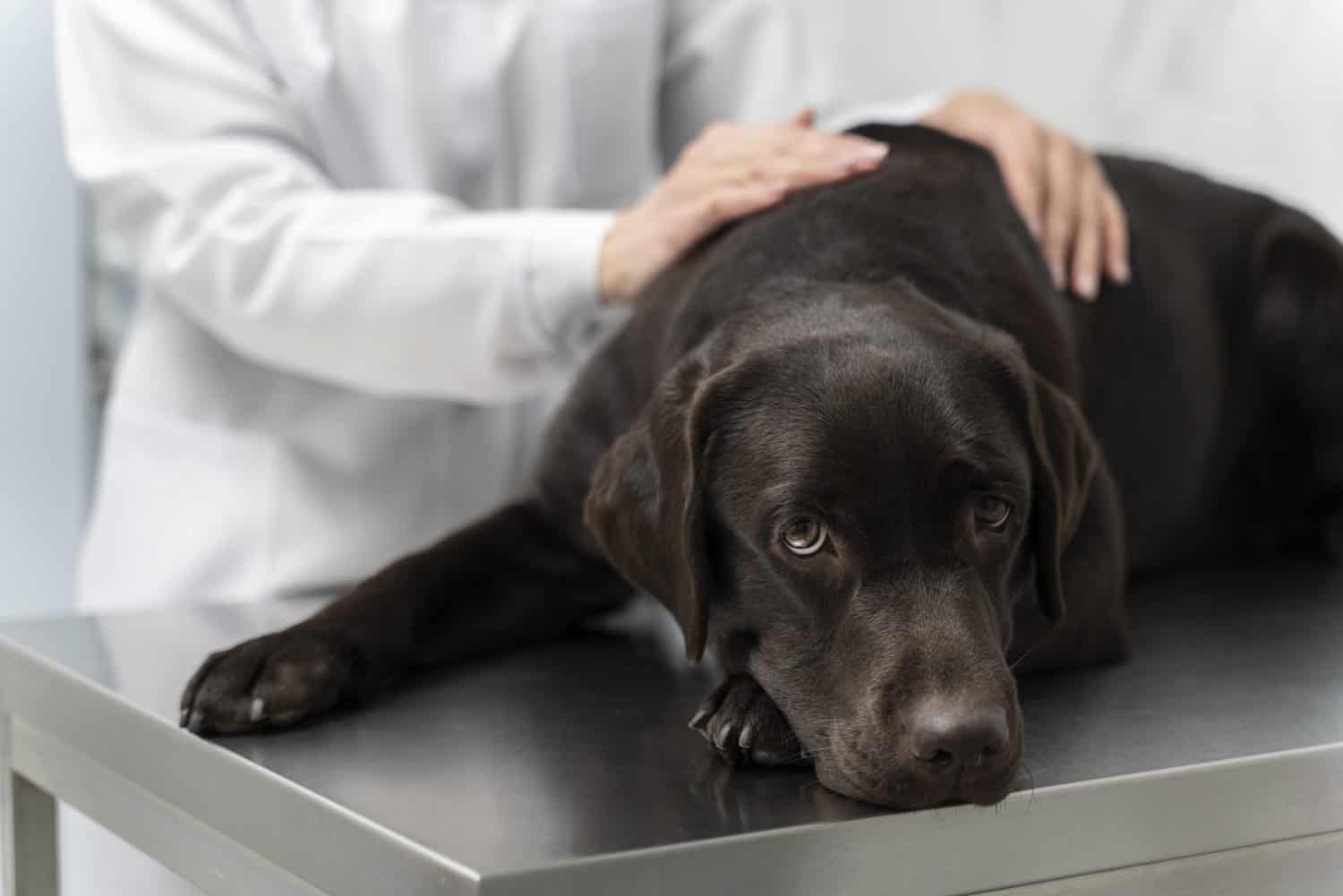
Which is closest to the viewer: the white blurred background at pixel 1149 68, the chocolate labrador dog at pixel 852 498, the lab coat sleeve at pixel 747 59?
the chocolate labrador dog at pixel 852 498

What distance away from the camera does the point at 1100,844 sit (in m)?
0.89

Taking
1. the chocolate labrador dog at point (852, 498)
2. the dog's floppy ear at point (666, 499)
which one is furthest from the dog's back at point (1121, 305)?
the dog's floppy ear at point (666, 499)

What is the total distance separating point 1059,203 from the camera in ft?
5.12

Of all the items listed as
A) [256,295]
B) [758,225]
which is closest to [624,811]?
[758,225]

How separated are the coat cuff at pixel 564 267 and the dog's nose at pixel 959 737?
73cm

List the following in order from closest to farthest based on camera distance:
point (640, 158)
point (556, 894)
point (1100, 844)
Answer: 1. point (556, 894)
2. point (1100, 844)
3. point (640, 158)

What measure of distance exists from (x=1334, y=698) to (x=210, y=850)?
760mm

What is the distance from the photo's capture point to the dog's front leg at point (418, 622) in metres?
1.04

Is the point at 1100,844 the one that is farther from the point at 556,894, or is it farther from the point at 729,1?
the point at 729,1

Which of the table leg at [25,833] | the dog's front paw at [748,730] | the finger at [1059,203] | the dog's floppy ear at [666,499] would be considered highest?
the finger at [1059,203]

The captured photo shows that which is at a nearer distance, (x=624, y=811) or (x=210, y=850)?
(x=624, y=811)

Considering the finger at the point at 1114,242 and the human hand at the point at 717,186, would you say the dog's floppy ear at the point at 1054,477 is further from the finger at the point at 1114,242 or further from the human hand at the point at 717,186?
the finger at the point at 1114,242

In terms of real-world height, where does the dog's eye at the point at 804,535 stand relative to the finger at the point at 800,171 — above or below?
below

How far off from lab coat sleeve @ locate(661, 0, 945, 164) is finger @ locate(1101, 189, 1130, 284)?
0.41 meters
